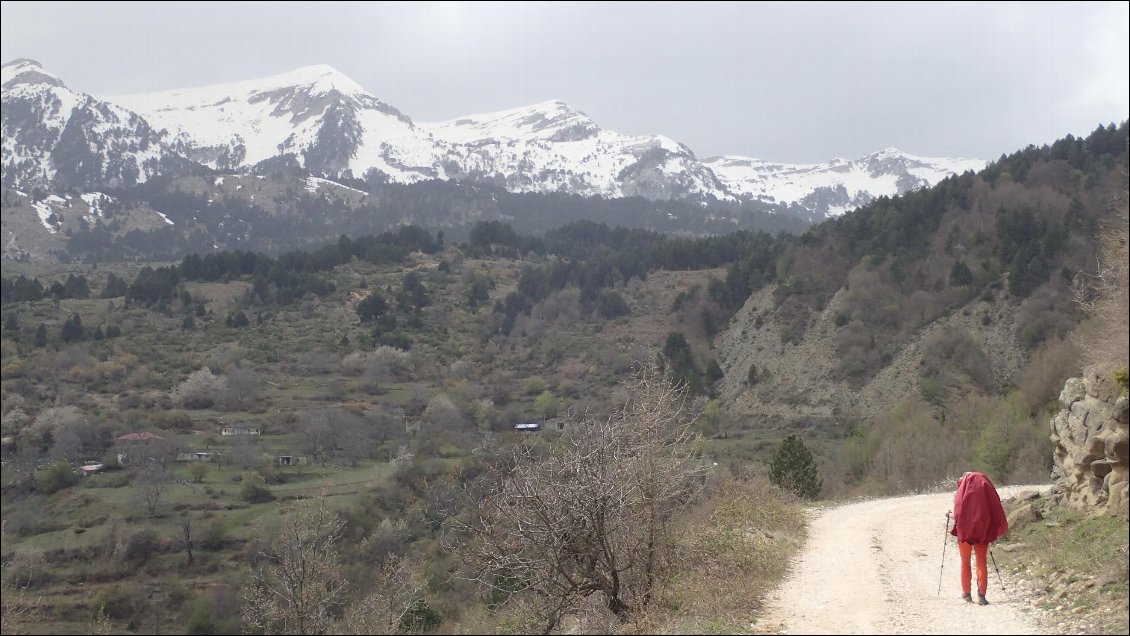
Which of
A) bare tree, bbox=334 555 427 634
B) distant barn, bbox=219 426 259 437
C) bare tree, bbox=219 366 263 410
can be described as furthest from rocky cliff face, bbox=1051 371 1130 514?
bare tree, bbox=219 366 263 410

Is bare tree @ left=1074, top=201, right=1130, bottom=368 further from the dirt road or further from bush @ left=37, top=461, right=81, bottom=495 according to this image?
bush @ left=37, top=461, right=81, bottom=495

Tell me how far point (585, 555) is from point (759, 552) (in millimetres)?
3929

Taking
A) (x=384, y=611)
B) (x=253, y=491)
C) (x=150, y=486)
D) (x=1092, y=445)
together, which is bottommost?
(x=253, y=491)

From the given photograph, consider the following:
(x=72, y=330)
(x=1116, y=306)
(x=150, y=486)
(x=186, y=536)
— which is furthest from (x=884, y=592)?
(x=72, y=330)

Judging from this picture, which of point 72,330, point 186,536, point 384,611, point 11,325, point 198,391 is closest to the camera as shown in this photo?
point 384,611

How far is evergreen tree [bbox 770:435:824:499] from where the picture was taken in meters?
27.7

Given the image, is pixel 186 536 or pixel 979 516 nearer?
pixel 979 516

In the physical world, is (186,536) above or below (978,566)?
below

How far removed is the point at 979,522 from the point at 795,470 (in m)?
19.1

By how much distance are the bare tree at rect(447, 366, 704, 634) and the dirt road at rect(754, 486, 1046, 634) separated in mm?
1962

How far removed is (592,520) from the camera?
11.3 metres

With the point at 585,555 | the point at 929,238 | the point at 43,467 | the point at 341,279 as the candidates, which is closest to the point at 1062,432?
the point at 585,555

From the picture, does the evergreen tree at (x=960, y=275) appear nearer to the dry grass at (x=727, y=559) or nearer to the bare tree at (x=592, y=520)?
Answer: the dry grass at (x=727, y=559)

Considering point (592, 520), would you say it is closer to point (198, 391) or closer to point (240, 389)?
point (198, 391)
